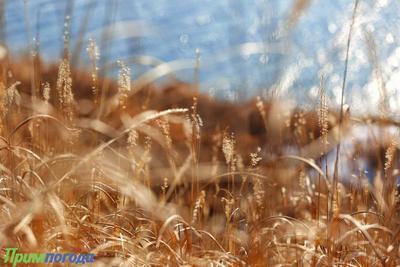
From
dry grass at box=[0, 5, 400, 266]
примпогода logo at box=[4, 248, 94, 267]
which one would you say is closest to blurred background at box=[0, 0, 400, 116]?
dry grass at box=[0, 5, 400, 266]

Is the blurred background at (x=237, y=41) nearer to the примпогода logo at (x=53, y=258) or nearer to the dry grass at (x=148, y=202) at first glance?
the dry grass at (x=148, y=202)

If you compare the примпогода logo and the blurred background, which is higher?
the blurred background

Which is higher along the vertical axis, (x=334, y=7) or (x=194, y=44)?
(x=334, y=7)

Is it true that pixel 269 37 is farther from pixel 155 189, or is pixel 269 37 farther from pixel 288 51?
pixel 155 189

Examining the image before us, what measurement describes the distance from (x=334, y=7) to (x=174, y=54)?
3.42 metres

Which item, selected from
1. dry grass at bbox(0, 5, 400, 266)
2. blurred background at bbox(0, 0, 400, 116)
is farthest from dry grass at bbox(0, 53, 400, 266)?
blurred background at bbox(0, 0, 400, 116)

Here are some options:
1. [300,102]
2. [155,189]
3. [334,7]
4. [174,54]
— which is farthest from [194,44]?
[300,102]

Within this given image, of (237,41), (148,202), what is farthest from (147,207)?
(237,41)

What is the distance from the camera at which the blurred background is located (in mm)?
1580

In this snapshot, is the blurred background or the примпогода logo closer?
the примпогода logo

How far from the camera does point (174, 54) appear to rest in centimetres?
992

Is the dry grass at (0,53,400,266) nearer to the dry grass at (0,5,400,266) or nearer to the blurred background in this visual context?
the dry grass at (0,5,400,266)

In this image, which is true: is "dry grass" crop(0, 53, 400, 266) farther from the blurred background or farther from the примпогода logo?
the blurred background

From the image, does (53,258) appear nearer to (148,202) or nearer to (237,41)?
(148,202)
